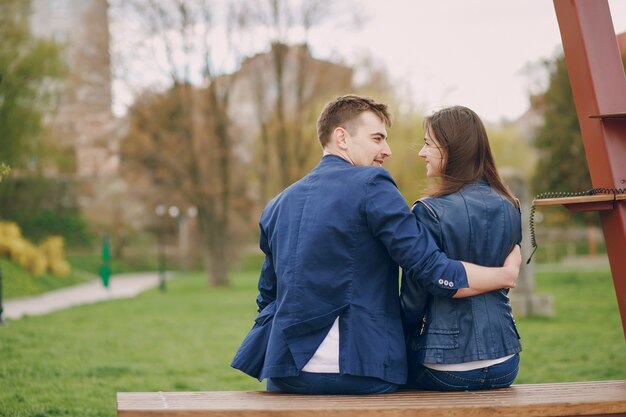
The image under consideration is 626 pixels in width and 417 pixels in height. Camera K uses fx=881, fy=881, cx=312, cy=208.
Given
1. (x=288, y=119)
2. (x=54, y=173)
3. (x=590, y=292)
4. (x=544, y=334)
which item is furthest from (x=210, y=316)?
(x=54, y=173)

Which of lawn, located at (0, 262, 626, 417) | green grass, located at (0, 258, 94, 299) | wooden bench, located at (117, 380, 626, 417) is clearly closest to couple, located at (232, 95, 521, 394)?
wooden bench, located at (117, 380, 626, 417)

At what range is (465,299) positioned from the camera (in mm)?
4152

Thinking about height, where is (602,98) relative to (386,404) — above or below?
above

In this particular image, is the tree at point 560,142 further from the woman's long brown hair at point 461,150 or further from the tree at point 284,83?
the woman's long brown hair at point 461,150

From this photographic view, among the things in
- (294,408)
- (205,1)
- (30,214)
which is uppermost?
(205,1)

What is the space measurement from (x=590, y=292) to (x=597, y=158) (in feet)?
57.8

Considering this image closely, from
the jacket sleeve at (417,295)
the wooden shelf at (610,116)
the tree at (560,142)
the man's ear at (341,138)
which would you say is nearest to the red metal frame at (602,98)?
the wooden shelf at (610,116)

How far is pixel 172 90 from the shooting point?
106 feet

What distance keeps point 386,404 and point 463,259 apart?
32.4 inches

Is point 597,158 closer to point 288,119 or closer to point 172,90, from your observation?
point 172,90

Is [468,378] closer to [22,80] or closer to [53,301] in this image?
[53,301]

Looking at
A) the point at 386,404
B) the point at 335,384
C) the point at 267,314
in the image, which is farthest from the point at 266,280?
the point at 386,404

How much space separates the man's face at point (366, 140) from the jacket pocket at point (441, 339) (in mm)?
887

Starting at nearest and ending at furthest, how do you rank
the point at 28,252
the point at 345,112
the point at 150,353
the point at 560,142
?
the point at 345,112 < the point at 150,353 < the point at 28,252 < the point at 560,142
